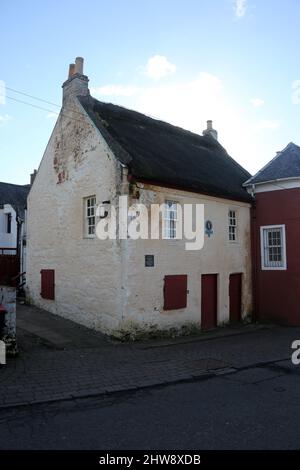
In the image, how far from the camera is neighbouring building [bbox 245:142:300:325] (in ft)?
48.9

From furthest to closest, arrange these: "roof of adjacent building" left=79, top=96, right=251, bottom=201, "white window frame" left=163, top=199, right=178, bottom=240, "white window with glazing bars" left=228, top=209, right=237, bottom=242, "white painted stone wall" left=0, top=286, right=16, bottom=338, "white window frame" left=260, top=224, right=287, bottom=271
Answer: "white window with glazing bars" left=228, top=209, right=237, bottom=242 → "white window frame" left=260, top=224, right=287, bottom=271 → "white window frame" left=163, top=199, right=178, bottom=240 → "roof of adjacent building" left=79, top=96, right=251, bottom=201 → "white painted stone wall" left=0, top=286, right=16, bottom=338

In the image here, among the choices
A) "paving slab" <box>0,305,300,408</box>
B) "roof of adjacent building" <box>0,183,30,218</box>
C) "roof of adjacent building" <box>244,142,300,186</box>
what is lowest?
"paving slab" <box>0,305,300,408</box>

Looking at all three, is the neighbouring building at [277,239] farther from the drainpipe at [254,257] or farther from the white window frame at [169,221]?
the white window frame at [169,221]

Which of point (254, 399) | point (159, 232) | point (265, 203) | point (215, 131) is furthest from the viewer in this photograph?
point (215, 131)

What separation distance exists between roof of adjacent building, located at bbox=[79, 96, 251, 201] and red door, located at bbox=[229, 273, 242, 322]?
3178 millimetres

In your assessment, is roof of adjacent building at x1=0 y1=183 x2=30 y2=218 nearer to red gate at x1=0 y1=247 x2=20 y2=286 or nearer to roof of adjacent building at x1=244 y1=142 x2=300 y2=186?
red gate at x1=0 y1=247 x2=20 y2=286

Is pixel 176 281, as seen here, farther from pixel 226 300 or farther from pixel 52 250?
pixel 52 250

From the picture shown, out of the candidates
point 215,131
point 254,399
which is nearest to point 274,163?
point 215,131

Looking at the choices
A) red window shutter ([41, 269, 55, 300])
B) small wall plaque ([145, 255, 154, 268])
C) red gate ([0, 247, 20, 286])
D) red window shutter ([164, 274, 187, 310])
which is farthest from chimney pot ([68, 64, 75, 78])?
red gate ([0, 247, 20, 286])

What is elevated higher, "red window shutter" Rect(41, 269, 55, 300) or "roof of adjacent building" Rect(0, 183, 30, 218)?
"roof of adjacent building" Rect(0, 183, 30, 218)

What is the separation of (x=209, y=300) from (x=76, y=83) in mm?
9153

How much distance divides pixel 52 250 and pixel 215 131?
11634 mm

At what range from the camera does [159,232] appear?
12.0 m
